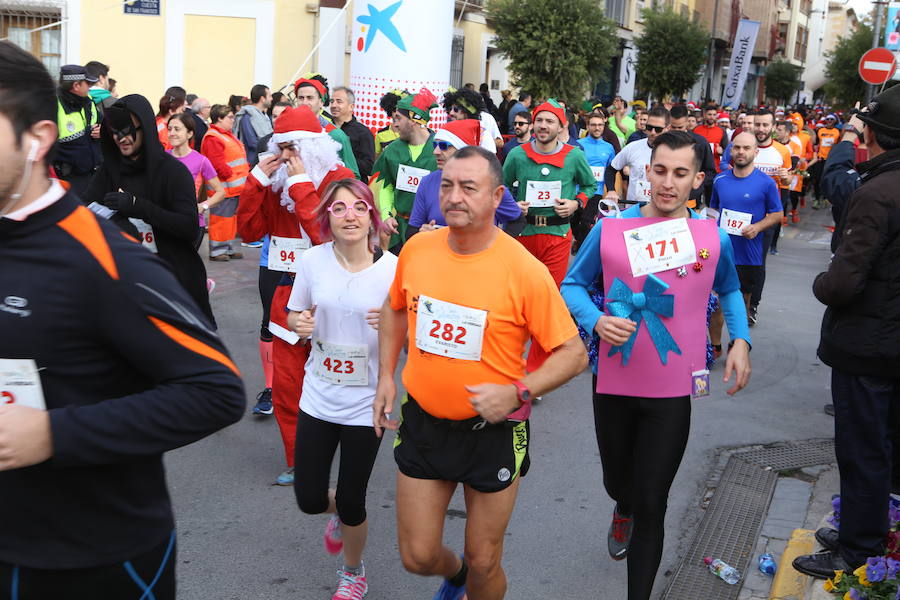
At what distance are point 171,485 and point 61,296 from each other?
12.4 ft

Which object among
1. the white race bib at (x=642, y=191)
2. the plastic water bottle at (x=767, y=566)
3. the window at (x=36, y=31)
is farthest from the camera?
the window at (x=36, y=31)

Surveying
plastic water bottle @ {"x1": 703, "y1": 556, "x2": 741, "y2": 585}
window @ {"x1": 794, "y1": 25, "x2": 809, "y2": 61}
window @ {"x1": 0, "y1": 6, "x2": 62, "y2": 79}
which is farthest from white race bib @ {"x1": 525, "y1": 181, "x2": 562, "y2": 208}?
window @ {"x1": 794, "y1": 25, "x2": 809, "y2": 61}

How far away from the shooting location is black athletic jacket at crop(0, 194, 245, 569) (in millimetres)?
1881

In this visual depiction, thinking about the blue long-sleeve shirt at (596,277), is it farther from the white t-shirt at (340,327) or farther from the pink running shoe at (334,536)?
the pink running shoe at (334,536)

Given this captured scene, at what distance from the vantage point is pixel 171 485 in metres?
5.43

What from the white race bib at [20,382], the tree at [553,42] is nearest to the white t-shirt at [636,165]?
the white race bib at [20,382]

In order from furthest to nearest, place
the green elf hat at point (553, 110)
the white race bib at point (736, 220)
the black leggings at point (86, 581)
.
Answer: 1. the white race bib at point (736, 220)
2. the green elf hat at point (553, 110)
3. the black leggings at point (86, 581)

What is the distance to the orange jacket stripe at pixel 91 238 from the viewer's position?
Result: 1.92 m

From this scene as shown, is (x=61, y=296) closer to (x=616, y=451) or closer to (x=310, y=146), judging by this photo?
(x=616, y=451)

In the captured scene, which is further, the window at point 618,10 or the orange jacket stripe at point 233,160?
the window at point 618,10

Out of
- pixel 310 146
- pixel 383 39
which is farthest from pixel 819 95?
pixel 310 146

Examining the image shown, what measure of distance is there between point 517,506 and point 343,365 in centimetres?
172

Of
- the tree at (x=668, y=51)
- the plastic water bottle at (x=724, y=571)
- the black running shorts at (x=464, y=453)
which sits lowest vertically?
the plastic water bottle at (x=724, y=571)

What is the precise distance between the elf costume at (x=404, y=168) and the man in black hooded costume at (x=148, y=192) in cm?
247
